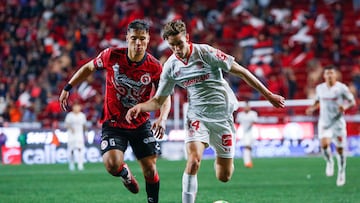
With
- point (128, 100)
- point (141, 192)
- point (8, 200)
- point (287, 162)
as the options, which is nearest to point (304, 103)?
point (287, 162)

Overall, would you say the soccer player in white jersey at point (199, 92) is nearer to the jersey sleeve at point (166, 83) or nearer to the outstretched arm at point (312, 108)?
the jersey sleeve at point (166, 83)

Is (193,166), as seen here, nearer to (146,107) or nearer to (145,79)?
(146,107)

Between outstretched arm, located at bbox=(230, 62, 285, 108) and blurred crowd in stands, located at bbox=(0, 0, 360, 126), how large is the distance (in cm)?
2016

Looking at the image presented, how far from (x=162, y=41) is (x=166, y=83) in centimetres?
2411

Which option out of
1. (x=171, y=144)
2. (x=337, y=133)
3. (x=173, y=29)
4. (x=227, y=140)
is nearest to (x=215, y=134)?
(x=227, y=140)

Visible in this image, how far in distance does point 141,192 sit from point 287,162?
11.5 meters

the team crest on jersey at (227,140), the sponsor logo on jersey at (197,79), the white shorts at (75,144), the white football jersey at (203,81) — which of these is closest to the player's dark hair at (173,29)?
the white football jersey at (203,81)

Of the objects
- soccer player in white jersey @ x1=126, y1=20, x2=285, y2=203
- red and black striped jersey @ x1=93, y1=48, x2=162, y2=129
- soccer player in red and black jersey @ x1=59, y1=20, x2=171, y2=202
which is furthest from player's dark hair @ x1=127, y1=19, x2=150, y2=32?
soccer player in white jersey @ x1=126, y1=20, x2=285, y2=203

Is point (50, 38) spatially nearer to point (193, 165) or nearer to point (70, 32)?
point (70, 32)

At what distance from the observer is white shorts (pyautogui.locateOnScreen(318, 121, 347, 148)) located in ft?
55.6

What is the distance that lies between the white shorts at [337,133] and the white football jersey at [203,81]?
734 centimetres

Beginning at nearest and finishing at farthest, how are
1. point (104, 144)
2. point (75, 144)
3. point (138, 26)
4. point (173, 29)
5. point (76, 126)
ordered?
point (173, 29)
point (138, 26)
point (104, 144)
point (75, 144)
point (76, 126)

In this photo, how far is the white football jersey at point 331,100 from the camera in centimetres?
1712

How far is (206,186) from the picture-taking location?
632 inches
